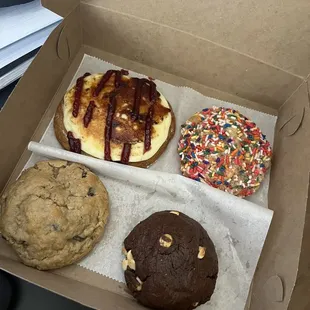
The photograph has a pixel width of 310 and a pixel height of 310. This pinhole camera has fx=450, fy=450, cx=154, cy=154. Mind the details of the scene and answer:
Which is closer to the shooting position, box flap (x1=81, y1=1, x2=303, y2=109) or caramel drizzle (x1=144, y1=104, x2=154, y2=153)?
caramel drizzle (x1=144, y1=104, x2=154, y2=153)

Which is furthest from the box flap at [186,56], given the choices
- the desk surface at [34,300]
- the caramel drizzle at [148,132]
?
the desk surface at [34,300]

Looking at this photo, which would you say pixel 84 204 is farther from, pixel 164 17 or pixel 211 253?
pixel 164 17

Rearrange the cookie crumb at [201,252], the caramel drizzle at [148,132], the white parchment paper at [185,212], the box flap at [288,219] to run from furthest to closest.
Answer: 1. the caramel drizzle at [148,132]
2. the white parchment paper at [185,212]
3. the cookie crumb at [201,252]
4. the box flap at [288,219]

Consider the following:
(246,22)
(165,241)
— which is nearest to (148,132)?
(165,241)

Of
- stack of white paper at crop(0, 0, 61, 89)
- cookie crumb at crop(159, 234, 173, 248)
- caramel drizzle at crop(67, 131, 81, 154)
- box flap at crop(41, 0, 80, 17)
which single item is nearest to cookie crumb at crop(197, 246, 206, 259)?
cookie crumb at crop(159, 234, 173, 248)

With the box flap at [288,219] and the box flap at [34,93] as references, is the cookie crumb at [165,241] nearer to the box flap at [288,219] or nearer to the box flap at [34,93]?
the box flap at [288,219]

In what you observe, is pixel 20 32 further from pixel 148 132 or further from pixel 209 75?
pixel 209 75

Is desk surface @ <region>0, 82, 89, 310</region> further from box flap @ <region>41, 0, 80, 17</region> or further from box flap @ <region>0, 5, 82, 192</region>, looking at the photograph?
box flap @ <region>41, 0, 80, 17</region>
